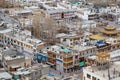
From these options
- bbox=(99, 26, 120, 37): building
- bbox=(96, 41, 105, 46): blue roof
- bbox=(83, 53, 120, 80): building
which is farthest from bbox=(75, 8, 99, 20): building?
bbox=(83, 53, 120, 80): building

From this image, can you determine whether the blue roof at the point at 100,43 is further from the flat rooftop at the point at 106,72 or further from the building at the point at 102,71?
the flat rooftop at the point at 106,72

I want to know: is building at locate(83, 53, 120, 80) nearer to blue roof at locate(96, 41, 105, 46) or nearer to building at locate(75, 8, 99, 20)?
blue roof at locate(96, 41, 105, 46)

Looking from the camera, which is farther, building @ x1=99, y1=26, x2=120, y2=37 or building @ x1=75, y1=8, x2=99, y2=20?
building @ x1=75, y1=8, x2=99, y2=20

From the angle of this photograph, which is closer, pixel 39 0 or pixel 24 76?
pixel 24 76

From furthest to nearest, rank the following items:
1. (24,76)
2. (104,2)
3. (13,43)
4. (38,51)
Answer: (104,2) → (13,43) → (38,51) → (24,76)

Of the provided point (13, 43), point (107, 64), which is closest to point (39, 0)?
point (13, 43)

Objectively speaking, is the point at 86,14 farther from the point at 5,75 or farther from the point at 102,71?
the point at 102,71

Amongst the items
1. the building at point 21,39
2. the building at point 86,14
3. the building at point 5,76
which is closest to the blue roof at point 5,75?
the building at point 5,76

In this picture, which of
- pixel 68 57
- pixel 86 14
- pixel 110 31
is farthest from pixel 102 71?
pixel 86 14

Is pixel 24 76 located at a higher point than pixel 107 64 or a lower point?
lower

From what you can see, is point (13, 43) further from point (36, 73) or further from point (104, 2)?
point (104, 2)

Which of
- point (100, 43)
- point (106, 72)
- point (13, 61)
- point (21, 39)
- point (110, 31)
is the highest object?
point (106, 72)
